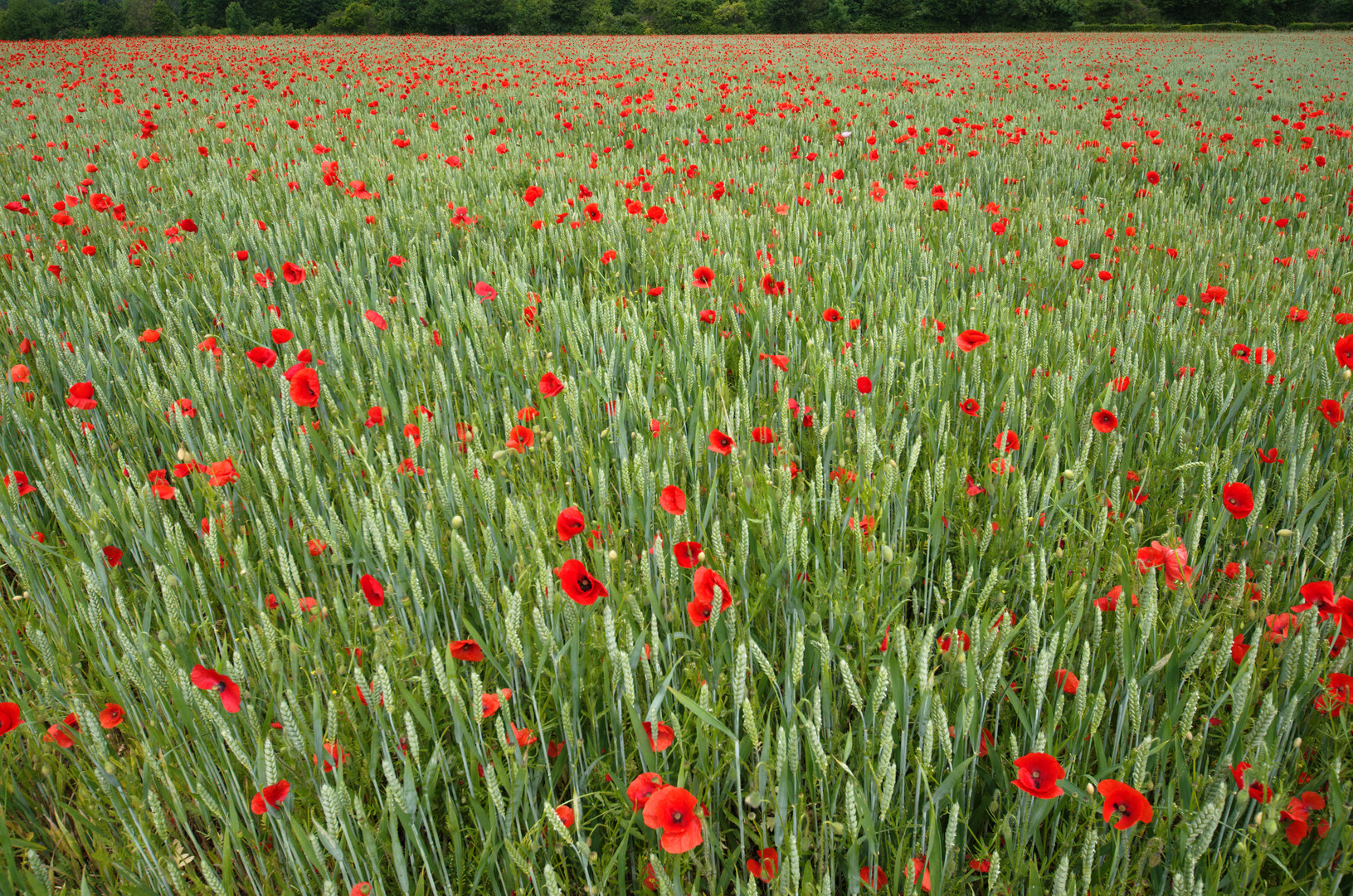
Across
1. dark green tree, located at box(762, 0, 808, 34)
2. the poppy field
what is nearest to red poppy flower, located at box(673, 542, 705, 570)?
the poppy field

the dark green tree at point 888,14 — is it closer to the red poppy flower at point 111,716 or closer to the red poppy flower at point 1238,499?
the red poppy flower at point 1238,499

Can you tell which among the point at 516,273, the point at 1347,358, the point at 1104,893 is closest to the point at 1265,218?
the point at 1347,358

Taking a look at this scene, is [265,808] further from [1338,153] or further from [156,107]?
[156,107]

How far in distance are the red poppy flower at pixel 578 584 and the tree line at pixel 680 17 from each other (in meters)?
50.6

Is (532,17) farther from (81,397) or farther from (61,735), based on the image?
(61,735)

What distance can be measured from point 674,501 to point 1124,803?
73 centimetres

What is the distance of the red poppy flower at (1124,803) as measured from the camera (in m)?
0.77

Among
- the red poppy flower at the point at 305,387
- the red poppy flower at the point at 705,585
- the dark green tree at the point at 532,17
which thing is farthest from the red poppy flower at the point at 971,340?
the dark green tree at the point at 532,17

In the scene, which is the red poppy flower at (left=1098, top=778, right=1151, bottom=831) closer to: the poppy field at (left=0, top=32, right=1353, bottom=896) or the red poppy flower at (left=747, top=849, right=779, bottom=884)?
the poppy field at (left=0, top=32, right=1353, bottom=896)

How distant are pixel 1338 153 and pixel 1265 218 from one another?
3.41m

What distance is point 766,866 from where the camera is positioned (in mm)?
869

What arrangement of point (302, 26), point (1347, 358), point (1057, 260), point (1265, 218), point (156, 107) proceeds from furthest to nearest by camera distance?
1. point (302, 26)
2. point (156, 107)
3. point (1265, 218)
4. point (1057, 260)
5. point (1347, 358)

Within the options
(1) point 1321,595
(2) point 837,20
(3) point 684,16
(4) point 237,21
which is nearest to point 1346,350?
(1) point 1321,595

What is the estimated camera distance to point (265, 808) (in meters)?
0.93
